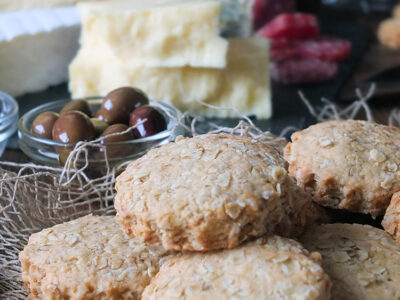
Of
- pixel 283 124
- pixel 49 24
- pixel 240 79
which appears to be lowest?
pixel 283 124

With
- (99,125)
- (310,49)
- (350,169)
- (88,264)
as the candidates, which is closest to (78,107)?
(99,125)

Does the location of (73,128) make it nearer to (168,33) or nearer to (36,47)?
(168,33)

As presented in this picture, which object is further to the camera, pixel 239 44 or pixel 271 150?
pixel 239 44

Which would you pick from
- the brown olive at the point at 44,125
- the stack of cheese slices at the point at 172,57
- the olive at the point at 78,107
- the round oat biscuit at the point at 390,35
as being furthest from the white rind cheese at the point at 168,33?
the round oat biscuit at the point at 390,35

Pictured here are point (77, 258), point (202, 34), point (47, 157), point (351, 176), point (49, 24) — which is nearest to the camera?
point (77, 258)

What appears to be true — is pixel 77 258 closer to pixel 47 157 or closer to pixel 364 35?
pixel 47 157

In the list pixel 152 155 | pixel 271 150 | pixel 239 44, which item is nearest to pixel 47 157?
pixel 152 155

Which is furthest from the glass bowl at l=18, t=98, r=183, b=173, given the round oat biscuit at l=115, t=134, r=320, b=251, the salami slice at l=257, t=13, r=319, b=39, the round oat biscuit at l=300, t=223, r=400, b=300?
the salami slice at l=257, t=13, r=319, b=39
